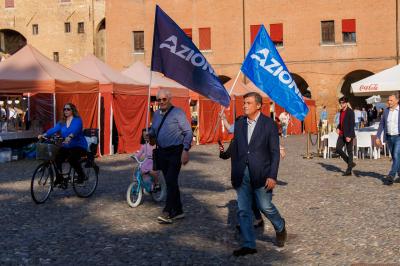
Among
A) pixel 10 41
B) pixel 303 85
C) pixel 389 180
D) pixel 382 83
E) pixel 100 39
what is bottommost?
pixel 389 180

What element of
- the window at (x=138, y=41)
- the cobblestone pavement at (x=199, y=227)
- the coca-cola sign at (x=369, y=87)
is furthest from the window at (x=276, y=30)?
the cobblestone pavement at (x=199, y=227)

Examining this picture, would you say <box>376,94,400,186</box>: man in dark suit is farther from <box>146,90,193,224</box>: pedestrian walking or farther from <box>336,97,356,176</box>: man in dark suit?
<box>146,90,193,224</box>: pedestrian walking

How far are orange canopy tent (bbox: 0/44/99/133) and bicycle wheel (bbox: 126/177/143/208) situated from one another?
29.2 ft

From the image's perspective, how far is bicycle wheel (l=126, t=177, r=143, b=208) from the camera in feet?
31.6

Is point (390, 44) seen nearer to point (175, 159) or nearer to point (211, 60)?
point (211, 60)

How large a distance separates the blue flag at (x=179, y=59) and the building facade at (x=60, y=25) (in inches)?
1937

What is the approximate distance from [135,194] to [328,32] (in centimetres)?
3385

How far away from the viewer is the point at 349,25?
40.7m

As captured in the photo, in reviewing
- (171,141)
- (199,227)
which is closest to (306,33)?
(171,141)

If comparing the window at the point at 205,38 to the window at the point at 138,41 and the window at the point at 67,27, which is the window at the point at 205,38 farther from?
the window at the point at 67,27

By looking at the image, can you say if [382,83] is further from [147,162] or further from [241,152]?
[241,152]

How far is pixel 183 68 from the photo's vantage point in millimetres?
9641

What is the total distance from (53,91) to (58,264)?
12539mm

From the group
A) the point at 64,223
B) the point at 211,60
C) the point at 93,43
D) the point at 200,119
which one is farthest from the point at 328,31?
the point at 64,223
